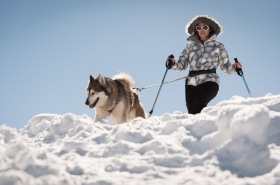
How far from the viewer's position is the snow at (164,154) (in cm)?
337

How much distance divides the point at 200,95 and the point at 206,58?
702 mm

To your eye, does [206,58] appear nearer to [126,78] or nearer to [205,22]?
[205,22]

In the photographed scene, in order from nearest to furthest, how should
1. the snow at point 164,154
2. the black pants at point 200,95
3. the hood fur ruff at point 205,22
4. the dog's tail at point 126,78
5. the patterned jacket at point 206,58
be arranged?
the snow at point 164,154, the black pants at point 200,95, the patterned jacket at point 206,58, the hood fur ruff at point 205,22, the dog's tail at point 126,78

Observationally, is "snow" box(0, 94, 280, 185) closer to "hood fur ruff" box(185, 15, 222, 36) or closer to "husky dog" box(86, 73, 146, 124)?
"hood fur ruff" box(185, 15, 222, 36)

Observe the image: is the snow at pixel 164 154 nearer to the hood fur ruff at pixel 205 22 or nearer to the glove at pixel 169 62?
the glove at pixel 169 62

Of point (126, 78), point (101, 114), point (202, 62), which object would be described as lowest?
point (202, 62)

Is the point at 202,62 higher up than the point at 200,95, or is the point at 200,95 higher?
the point at 202,62

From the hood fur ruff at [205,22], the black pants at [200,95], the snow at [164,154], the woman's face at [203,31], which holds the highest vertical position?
the hood fur ruff at [205,22]

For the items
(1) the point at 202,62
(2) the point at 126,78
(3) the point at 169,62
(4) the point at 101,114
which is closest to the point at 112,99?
(4) the point at 101,114

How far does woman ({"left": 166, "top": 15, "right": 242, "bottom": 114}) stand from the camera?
727 centimetres

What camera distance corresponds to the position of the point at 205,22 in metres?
7.86

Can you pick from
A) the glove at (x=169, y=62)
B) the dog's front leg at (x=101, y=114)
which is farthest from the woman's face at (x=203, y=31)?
the dog's front leg at (x=101, y=114)

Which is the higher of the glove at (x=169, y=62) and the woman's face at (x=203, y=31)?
the woman's face at (x=203, y=31)

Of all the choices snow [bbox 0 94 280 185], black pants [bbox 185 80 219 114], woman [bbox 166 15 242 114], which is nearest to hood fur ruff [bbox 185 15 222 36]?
woman [bbox 166 15 242 114]
